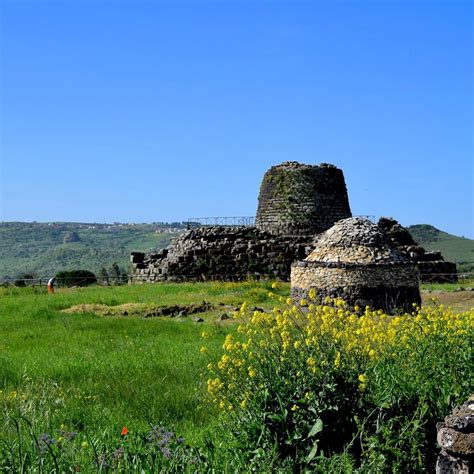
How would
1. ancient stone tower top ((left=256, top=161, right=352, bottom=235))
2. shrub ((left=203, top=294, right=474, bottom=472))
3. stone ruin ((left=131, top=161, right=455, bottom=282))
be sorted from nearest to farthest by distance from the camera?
1. shrub ((left=203, top=294, right=474, bottom=472))
2. stone ruin ((left=131, top=161, right=455, bottom=282))
3. ancient stone tower top ((left=256, top=161, right=352, bottom=235))

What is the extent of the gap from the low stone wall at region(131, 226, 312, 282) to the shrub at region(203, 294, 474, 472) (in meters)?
27.0

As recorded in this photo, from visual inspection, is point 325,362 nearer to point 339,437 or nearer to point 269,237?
point 339,437

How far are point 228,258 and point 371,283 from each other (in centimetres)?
1849

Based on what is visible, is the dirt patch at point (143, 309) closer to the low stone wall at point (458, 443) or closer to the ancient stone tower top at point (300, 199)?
the low stone wall at point (458, 443)

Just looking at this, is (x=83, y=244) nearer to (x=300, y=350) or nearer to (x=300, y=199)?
(x=300, y=199)

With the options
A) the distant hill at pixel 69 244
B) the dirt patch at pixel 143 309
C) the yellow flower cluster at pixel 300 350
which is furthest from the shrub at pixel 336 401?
the distant hill at pixel 69 244

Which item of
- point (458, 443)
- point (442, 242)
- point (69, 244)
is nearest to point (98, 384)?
point (458, 443)

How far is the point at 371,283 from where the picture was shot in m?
18.0

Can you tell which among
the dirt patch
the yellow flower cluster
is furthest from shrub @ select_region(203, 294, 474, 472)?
the dirt patch

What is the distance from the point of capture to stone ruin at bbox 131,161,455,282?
35.7 m

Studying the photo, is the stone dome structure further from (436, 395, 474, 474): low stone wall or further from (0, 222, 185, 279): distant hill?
(0, 222, 185, 279): distant hill

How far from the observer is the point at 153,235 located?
561 feet

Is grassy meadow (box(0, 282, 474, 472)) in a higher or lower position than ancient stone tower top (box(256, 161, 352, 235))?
lower

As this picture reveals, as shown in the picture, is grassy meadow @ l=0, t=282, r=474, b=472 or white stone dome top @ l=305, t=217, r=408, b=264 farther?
white stone dome top @ l=305, t=217, r=408, b=264
